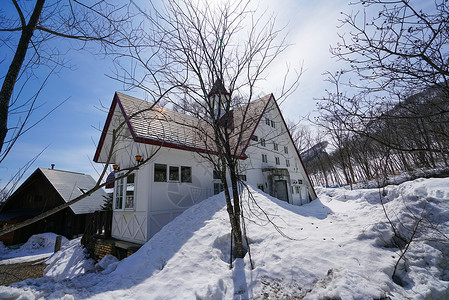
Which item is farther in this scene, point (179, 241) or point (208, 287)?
point (179, 241)

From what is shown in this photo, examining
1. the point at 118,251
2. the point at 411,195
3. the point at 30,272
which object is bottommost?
the point at 30,272

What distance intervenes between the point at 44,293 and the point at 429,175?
2202 centimetres

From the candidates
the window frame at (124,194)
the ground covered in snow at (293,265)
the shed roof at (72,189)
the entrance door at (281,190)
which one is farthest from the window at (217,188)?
the shed roof at (72,189)

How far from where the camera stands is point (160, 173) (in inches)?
321

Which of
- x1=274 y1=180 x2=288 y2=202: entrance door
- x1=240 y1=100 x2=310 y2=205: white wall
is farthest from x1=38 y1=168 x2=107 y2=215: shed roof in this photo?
x1=274 y1=180 x2=288 y2=202: entrance door

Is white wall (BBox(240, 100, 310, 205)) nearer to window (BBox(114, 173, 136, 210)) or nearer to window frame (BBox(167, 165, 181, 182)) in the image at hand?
window frame (BBox(167, 165, 181, 182))

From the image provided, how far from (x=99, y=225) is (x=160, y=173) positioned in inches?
186

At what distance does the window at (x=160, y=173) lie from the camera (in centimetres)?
799

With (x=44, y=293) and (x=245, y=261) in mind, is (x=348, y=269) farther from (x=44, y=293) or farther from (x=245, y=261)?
(x=44, y=293)

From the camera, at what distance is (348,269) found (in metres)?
3.32

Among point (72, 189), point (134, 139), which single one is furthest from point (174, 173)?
point (72, 189)

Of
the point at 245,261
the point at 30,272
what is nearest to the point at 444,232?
the point at 245,261

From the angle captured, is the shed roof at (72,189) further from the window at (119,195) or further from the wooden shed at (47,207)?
the window at (119,195)

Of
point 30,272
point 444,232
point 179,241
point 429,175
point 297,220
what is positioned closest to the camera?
point 444,232
